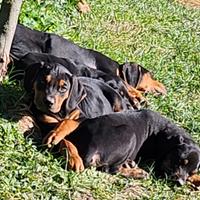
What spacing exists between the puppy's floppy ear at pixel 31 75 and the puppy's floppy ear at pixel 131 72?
2.53 meters

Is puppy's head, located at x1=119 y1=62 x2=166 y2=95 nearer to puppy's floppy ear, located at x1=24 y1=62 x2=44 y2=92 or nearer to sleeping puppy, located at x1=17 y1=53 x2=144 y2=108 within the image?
sleeping puppy, located at x1=17 y1=53 x2=144 y2=108

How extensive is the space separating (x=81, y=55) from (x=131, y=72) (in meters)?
0.71

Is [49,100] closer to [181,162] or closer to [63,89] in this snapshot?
[63,89]

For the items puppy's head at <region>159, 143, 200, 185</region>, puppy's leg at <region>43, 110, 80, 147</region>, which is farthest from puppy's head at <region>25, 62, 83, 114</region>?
puppy's head at <region>159, 143, 200, 185</region>

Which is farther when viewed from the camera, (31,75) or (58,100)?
(31,75)

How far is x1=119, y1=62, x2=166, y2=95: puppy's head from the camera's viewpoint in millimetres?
9188

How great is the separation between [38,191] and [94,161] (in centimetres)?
79

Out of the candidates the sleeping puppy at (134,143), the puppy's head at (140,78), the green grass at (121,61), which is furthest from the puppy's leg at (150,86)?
the sleeping puppy at (134,143)

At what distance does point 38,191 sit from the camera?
5816 millimetres

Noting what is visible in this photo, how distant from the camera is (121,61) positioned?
398 inches

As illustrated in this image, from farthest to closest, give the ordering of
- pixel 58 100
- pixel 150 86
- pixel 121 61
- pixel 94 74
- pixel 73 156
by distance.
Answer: pixel 121 61, pixel 150 86, pixel 94 74, pixel 58 100, pixel 73 156

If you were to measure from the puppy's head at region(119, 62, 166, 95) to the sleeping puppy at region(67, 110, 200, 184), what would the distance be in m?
1.90

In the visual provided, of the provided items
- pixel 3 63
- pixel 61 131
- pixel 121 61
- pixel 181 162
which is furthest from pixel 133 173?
pixel 121 61

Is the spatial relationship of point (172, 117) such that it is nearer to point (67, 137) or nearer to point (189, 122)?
point (189, 122)
